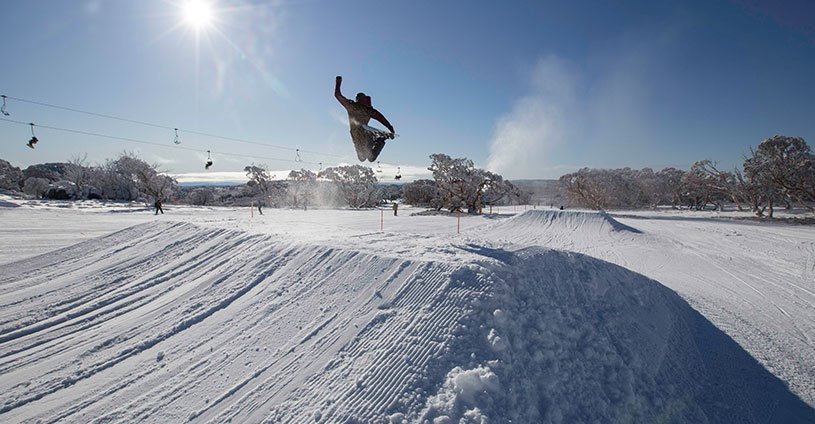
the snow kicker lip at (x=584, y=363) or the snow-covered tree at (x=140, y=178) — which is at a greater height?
the snow-covered tree at (x=140, y=178)

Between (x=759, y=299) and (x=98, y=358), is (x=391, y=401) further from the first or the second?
(x=759, y=299)

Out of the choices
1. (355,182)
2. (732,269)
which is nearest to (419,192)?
(355,182)

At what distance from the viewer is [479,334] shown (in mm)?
3670

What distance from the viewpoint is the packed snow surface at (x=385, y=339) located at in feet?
10.2

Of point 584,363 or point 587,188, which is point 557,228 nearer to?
point 584,363

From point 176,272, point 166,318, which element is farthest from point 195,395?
point 176,272

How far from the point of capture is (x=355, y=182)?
4350 centimetres

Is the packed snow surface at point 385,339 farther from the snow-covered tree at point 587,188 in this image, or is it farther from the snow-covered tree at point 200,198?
the snow-covered tree at point 200,198

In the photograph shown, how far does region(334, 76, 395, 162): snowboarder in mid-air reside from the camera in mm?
6676

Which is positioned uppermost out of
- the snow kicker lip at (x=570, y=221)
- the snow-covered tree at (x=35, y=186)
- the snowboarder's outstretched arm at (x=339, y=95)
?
the snowboarder's outstretched arm at (x=339, y=95)

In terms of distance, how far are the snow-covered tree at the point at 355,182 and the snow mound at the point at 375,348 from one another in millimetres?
37248

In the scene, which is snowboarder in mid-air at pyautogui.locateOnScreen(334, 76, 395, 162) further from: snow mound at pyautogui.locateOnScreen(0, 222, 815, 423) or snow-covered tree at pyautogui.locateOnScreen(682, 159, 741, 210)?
snow-covered tree at pyautogui.locateOnScreen(682, 159, 741, 210)

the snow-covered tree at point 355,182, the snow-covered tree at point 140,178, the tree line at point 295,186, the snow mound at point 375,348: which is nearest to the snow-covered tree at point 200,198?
the tree line at point 295,186

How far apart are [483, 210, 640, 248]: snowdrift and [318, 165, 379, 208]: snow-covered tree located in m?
26.0
